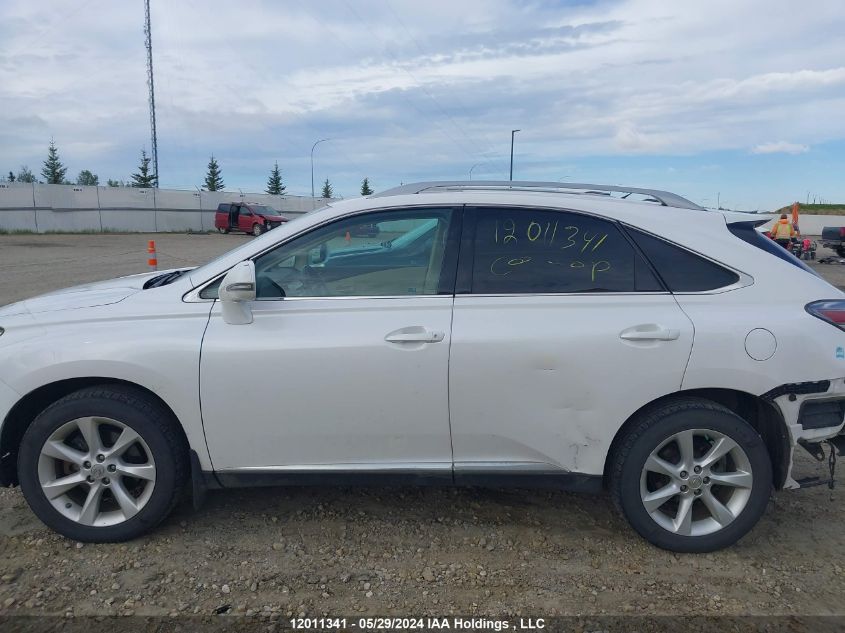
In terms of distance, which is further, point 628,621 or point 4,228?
point 4,228

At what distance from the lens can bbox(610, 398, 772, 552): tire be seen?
123 inches

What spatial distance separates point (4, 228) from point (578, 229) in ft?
125

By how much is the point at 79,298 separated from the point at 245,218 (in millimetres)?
35435

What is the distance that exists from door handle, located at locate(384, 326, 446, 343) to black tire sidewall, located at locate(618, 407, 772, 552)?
3.56 feet

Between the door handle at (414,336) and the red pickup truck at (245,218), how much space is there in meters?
35.1

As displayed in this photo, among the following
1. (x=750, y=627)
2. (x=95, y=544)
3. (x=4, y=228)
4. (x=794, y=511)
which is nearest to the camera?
(x=750, y=627)

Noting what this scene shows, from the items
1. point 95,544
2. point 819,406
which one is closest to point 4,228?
point 95,544

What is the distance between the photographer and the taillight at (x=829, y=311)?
10.4 feet

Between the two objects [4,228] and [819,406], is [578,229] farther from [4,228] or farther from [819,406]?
[4,228]

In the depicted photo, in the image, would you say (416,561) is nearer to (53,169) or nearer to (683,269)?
(683,269)

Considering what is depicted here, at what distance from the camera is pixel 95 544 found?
3320 millimetres

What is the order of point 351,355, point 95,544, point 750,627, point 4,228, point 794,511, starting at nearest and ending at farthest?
1. point 750,627
2. point 351,355
3. point 95,544
4. point 794,511
5. point 4,228

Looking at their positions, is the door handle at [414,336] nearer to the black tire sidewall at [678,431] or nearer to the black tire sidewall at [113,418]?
the black tire sidewall at [678,431]

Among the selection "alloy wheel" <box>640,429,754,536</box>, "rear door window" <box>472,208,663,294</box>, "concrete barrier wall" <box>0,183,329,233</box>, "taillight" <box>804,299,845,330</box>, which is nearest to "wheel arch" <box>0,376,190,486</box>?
"rear door window" <box>472,208,663,294</box>
